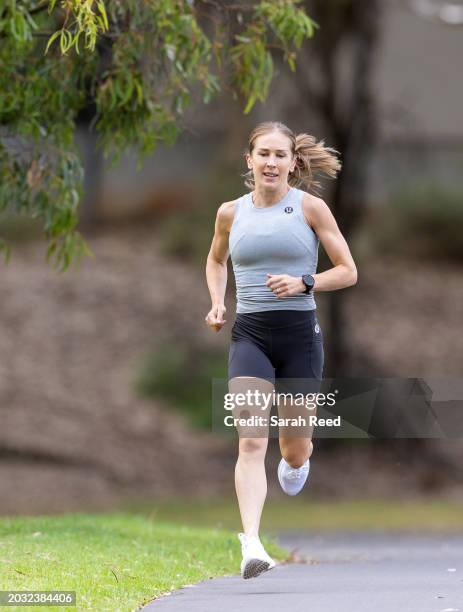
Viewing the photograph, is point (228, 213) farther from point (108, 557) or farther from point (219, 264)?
point (108, 557)

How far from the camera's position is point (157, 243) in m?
30.5

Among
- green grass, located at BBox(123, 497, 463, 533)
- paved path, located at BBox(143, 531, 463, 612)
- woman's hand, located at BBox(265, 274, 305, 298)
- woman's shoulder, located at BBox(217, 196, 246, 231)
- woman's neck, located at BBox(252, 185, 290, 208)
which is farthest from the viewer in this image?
green grass, located at BBox(123, 497, 463, 533)

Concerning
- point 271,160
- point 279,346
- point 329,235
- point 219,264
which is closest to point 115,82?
point 219,264

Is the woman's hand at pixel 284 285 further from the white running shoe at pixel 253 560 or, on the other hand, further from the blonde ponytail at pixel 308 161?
the white running shoe at pixel 253 560

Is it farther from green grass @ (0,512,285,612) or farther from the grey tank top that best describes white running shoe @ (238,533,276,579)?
the grey tank top

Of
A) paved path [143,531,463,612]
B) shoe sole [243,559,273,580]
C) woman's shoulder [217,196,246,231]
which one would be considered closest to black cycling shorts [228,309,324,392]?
woman's shoulder [217,196,246,231]

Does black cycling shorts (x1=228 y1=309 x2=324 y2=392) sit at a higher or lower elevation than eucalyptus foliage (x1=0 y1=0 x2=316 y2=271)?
lower

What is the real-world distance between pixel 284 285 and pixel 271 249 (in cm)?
Result: 29

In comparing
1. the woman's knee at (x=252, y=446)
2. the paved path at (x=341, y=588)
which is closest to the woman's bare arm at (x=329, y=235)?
the woman's knee at (x=252, y=446)

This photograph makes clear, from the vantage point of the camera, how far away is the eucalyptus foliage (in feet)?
36.1

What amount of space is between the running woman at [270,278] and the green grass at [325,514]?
9439 millimetres

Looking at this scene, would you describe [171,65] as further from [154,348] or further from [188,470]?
[154,348]

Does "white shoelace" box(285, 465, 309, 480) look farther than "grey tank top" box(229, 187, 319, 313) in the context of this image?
Yes

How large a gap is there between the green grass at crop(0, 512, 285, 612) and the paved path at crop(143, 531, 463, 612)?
0.79 feet
